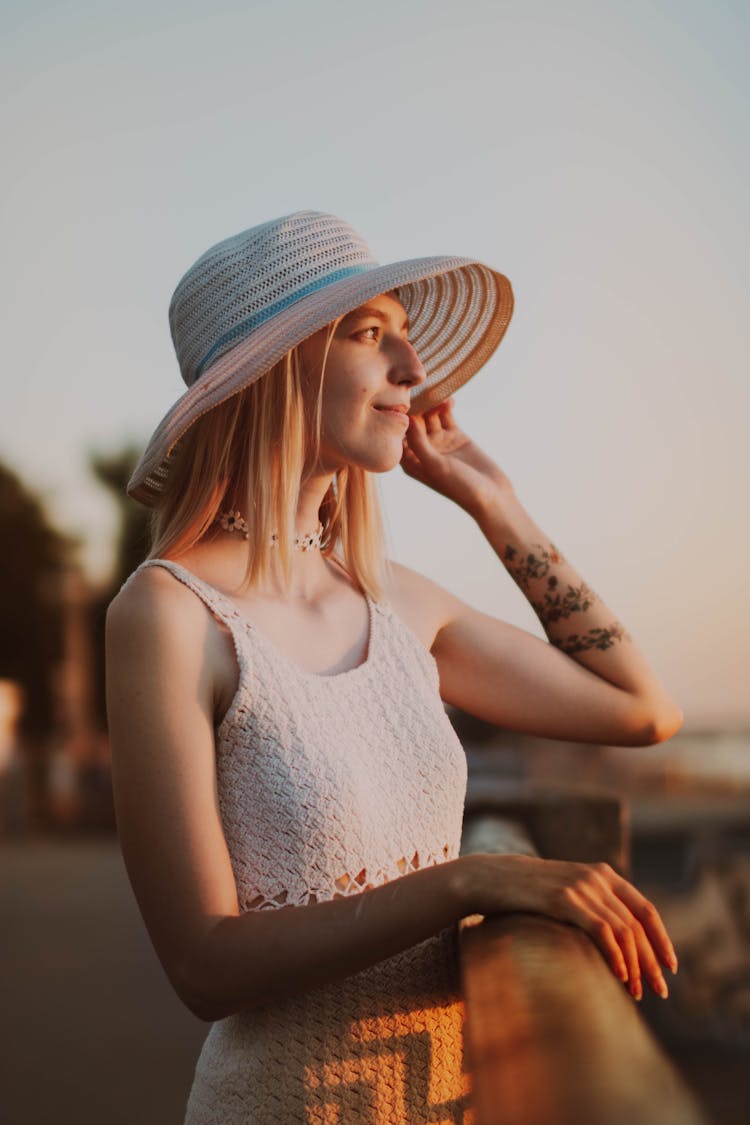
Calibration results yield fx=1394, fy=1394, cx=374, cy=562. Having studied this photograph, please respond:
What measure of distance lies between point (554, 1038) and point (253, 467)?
131cm

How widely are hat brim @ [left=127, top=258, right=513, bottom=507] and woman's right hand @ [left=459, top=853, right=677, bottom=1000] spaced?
0.89 meters

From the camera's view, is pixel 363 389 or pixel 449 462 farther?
pixel 449 462

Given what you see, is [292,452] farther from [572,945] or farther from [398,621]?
[572,945]

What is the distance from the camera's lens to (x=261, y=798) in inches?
76.1

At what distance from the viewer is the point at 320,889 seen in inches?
75.2

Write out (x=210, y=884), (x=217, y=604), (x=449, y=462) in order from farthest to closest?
(x=449, y=462) < (x=217, y=604) < (x=210, y=884)

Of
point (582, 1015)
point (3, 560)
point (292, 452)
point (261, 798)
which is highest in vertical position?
point (3, 560)

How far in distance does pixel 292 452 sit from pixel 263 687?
42 centimetres

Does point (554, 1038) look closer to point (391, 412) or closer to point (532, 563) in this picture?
point (391, 412)

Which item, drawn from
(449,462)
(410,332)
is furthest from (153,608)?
(410,332)

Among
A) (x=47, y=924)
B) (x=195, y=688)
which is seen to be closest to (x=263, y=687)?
(x=195, y=688)

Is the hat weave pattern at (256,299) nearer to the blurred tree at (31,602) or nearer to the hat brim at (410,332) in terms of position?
the hat brim at (410,332)

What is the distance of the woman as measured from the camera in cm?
174

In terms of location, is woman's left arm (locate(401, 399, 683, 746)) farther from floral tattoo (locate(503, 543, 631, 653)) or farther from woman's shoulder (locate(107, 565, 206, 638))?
woman's shoulder (locate(107, 565, 206, 638))
